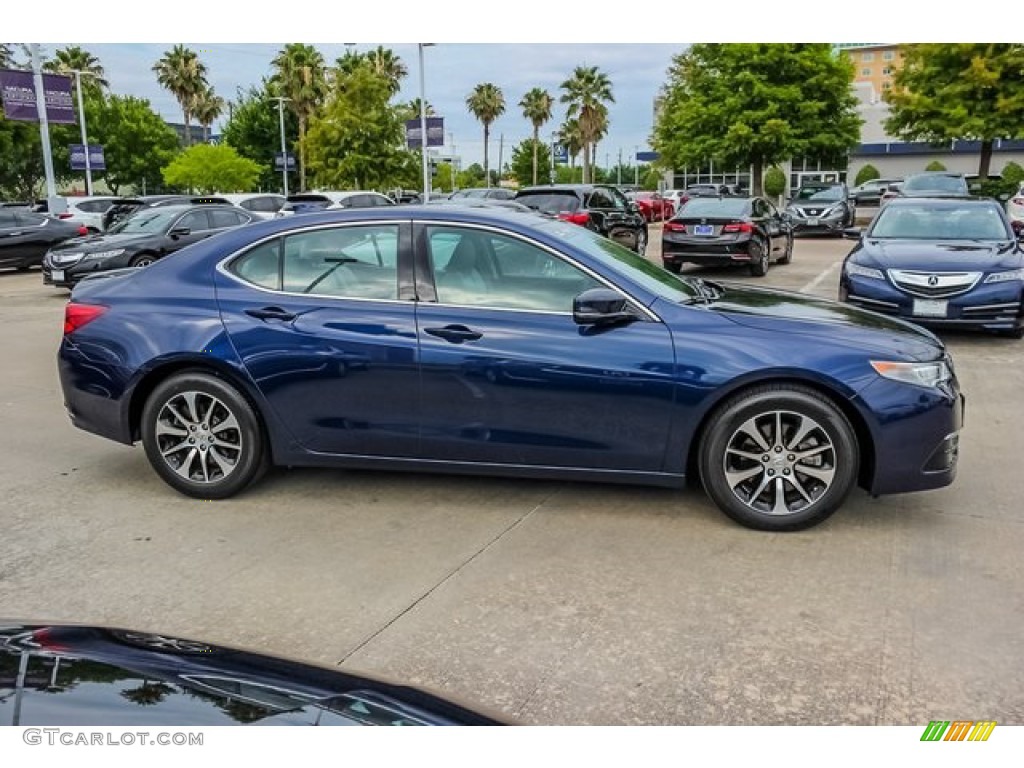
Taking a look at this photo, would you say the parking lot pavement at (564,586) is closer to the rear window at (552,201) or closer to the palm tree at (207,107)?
the rear window at (552,201)

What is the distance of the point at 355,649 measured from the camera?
3391mm

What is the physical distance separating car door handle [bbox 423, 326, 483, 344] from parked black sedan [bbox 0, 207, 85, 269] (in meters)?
18.1

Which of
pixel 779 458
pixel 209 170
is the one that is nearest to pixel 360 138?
pixel 209 170

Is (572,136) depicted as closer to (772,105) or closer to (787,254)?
(772,105)

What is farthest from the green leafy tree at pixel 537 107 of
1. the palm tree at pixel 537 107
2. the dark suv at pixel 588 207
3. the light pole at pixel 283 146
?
the dark suv at pixel 588 207

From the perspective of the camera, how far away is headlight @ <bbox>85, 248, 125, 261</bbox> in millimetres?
14563

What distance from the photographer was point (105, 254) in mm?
14688

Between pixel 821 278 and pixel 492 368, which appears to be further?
pixel 821 278

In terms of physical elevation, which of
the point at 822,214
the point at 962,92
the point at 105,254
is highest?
the point at 962,92

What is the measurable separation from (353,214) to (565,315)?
1.36m

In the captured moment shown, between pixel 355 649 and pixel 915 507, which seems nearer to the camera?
pixel 355 649

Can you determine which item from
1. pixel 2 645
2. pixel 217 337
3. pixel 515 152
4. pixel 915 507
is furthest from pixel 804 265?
pixel 515 152

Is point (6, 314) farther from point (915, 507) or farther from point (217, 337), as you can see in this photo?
point (915, 507)

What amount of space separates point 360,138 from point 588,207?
24.4 meters
